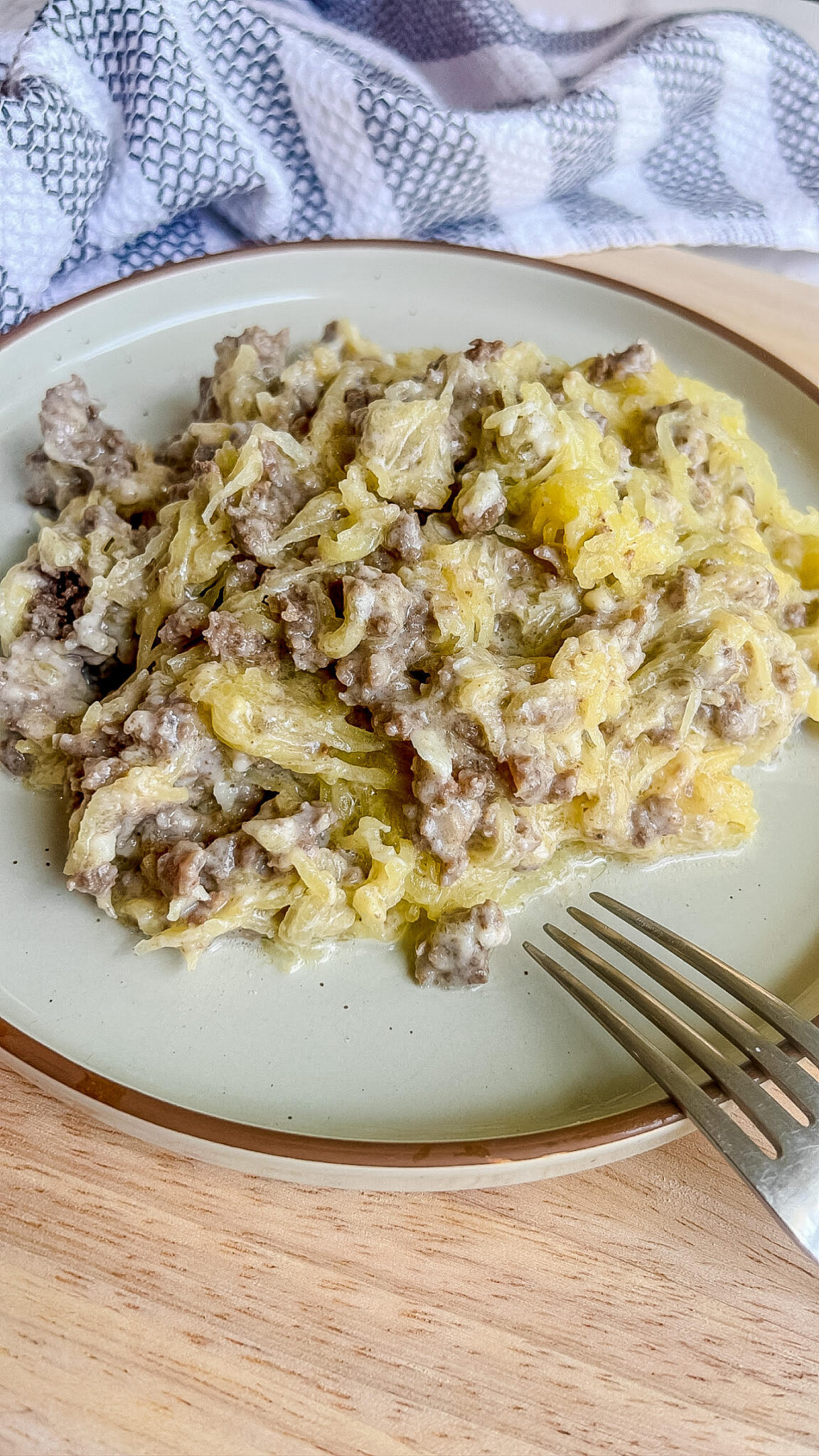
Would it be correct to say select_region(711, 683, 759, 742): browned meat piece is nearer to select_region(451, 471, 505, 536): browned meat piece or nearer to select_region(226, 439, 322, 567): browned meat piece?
select_region(451, 471, 505, 536): browned meat piece

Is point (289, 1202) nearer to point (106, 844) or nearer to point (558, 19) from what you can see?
point (106, 844)

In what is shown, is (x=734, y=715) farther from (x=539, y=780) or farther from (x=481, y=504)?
(x=481, y=504)

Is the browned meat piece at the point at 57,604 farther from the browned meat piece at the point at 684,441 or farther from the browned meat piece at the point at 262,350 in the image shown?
the browned meat piece at the point at 684,441

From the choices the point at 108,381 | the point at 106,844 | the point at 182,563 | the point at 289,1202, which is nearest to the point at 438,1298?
the point at 289,1202

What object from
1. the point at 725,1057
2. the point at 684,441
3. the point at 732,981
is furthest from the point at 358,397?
the point at 725,1057

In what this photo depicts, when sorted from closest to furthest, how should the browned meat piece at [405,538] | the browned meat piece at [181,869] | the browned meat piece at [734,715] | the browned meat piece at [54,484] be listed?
the browned meat piece at [181,869]
the browned meat piece at [405,538]
the browned meat piece at [734,715]
the browned meat piece at [54,484]

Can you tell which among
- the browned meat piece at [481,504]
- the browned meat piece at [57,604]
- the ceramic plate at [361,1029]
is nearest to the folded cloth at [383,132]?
the ceramic plate at [361,1029]
